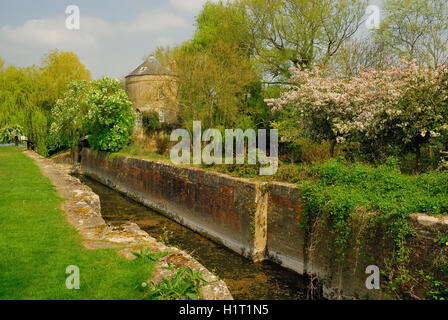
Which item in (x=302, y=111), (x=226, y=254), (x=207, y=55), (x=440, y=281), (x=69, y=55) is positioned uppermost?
(x=69, y=55)

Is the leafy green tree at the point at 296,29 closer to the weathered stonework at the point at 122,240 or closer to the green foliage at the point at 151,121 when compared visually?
the green foliage at the point at 151,121

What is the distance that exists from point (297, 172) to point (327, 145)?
169 inches

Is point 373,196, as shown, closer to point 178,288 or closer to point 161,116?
point 178,288

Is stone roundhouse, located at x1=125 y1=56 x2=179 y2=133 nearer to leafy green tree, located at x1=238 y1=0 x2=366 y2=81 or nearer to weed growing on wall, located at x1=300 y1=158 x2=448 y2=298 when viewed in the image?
leafy green tree, located at x1=238 y1=0 x2=366 y2=81

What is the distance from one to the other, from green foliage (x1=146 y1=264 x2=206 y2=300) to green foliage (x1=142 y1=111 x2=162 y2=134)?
21240 mm

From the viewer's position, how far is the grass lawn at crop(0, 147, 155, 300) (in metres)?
4.25

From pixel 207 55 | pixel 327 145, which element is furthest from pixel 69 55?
pixel 327 145

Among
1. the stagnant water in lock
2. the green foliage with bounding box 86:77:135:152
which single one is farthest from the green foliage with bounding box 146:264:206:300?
the green foliage with bounding box 86:77:135:152

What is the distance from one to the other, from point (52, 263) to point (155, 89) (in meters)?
19.2

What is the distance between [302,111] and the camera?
1012 cm

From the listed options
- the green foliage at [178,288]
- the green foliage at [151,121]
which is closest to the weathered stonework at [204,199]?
the green foliage at [178,288]

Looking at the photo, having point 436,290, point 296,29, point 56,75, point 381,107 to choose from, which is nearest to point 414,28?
point 296,29

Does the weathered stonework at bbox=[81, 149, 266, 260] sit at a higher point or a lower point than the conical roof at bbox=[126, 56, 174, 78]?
lower
